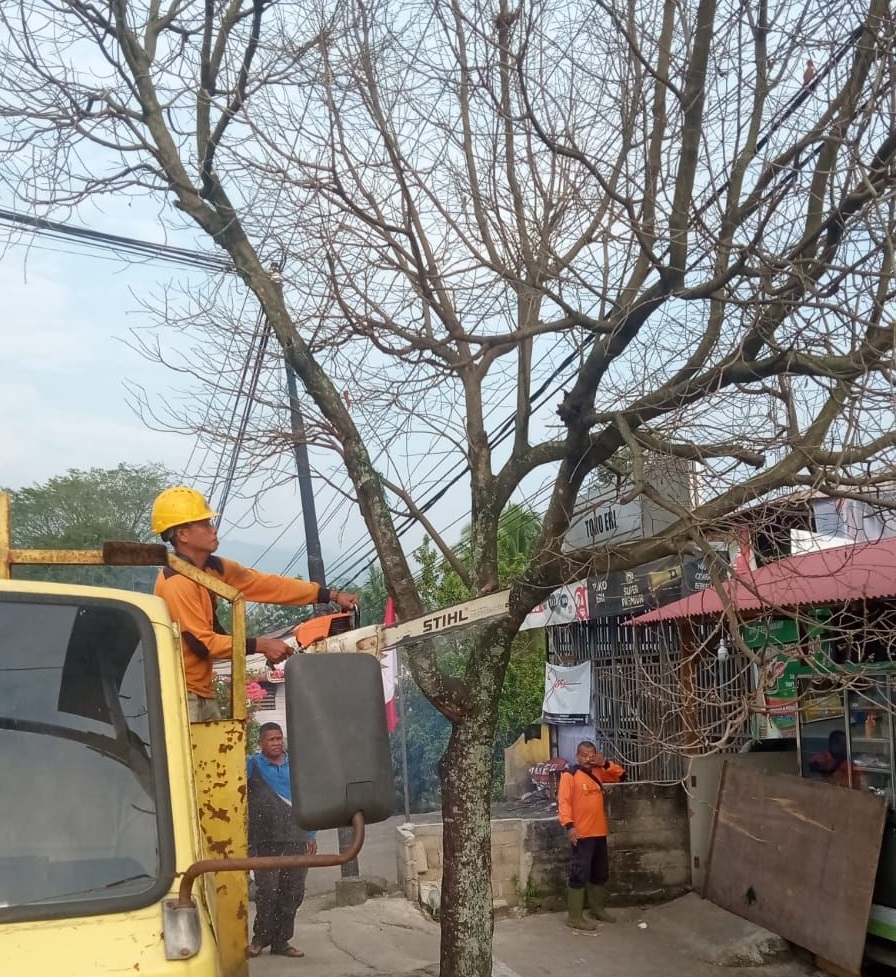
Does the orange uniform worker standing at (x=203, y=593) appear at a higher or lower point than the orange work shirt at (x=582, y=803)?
higher

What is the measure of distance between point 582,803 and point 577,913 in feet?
3.10

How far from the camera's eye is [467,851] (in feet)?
20.5

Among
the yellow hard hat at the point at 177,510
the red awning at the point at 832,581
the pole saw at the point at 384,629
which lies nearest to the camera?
the yellow hard hat at the point at 177,510

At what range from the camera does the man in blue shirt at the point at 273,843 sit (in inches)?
301

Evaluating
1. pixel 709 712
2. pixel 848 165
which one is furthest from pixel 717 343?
pixel 709 712

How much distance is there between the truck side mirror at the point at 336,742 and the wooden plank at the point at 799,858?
6288 mm

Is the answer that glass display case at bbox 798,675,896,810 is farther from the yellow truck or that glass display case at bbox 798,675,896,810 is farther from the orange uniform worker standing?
the yellow truck

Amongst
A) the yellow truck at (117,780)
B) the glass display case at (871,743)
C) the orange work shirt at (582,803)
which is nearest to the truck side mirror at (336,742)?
the yellow truck at (117,780)

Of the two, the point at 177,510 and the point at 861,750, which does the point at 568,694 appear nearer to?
the point at 861,750

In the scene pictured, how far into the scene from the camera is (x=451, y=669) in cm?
1557

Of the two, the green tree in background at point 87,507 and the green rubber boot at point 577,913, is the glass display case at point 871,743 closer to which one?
Answer: the green rubber boot at point 577,913

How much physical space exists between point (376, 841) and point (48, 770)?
1164 cm

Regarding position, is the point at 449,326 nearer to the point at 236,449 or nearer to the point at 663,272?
the point at 663,272

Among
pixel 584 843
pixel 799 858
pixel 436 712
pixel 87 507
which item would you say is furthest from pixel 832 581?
pixel 87 507
